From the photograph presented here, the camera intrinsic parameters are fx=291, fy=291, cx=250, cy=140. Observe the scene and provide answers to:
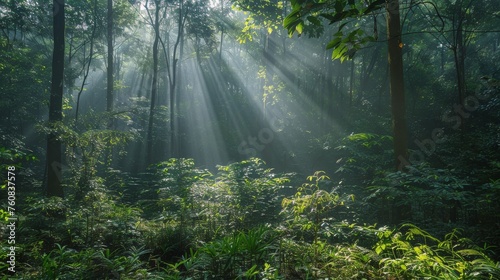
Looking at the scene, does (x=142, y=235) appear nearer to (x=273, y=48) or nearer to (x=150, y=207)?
(x=150, y=207)

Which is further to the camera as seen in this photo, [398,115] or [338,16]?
[398,115]

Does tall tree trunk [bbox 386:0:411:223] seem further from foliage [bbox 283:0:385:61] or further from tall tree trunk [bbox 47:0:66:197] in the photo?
tall tree trunk [bbox 47:0:66:197]

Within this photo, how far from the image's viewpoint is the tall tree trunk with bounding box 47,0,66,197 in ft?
24.8

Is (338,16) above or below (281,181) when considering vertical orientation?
above

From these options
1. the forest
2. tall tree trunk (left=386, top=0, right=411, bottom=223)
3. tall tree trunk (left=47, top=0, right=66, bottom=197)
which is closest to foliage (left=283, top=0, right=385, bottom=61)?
the forest

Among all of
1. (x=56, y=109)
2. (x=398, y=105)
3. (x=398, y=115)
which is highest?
(x=56, y=109)

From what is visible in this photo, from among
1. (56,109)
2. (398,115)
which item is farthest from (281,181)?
(56,109)

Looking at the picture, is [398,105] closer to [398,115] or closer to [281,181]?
[398,115]

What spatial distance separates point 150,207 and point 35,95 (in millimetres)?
13755

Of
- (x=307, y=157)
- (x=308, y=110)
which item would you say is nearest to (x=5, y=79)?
(x=307, y=157)

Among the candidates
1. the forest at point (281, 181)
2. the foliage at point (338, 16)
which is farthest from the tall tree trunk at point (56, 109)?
the foliage at point (338, 16)

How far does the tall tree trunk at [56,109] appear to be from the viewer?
7.57 m

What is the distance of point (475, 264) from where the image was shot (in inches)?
116

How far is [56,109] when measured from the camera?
26.0ft
